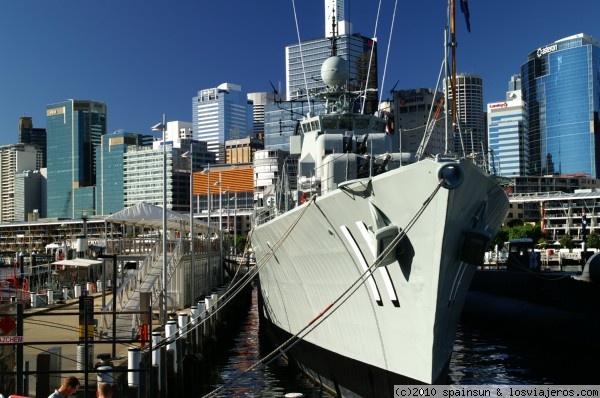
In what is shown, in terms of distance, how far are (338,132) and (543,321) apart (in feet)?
44.6

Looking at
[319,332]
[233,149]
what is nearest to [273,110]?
[233,149]

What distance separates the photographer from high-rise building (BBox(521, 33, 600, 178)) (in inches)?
6368

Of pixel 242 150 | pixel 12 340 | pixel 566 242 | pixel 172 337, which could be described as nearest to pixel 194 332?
pixel 172 337

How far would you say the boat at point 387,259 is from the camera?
1186 cm

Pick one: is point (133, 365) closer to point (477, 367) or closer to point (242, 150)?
point (477, 367)

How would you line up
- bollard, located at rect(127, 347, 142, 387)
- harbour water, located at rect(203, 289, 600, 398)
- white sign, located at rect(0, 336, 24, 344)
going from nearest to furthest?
white sign, located at rect(0, 336, 24, 344), bollard, located at rect(127, 347, 142, 387), harbour water, located at rect(203, 289, 600, 398)

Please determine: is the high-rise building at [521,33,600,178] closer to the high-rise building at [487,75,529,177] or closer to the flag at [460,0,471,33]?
the high-rise building at [487,75,529,177]

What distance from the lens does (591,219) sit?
95.1 metres

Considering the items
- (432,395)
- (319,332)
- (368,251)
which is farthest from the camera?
(319,332)

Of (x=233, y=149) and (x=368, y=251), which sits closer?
(x=368, y=251)

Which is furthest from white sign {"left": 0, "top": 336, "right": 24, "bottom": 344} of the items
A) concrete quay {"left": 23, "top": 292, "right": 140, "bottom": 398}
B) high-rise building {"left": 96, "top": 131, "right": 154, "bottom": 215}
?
high-rise building {"left": 96, "top": 131, "right": 154, "bottom": 215}

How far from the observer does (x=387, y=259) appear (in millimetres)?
12617

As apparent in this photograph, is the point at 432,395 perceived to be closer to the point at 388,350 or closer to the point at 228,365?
the point at 388,350

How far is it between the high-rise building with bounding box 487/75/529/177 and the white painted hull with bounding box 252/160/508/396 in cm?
17301
